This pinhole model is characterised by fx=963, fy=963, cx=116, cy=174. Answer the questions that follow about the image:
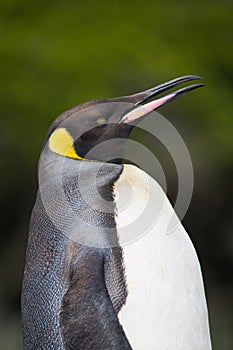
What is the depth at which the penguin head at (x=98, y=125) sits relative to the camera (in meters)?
1.57

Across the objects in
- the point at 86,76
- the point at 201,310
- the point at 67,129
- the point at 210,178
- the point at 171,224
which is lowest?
the point at 210,178

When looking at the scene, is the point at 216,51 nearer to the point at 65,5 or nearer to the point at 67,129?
the point at 65,5

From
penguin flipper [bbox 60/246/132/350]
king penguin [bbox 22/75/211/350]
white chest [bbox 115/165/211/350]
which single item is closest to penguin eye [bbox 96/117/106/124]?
king penguin [bbox 22/75/211/350]

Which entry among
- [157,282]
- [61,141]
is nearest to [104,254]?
[157,282]

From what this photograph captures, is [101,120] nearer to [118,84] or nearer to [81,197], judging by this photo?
[81,197]

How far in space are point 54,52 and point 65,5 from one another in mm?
422

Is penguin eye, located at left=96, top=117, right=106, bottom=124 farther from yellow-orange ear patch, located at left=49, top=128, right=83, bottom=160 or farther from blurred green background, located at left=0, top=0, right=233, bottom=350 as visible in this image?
blurred green background, located at left=0, top=0, right=233, bottom=350

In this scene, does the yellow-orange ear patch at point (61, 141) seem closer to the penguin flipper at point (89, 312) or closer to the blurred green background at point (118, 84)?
the penguin flipper at point (89, 312)

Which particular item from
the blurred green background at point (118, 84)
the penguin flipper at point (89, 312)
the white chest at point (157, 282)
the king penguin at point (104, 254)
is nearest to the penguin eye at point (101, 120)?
the king penguin at point (104, 254)

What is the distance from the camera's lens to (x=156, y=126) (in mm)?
1756

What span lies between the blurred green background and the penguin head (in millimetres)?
1769

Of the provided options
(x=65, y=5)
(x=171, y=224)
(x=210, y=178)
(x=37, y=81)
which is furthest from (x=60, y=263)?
(x=65, y=5)

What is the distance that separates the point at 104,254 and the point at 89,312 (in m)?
0.10

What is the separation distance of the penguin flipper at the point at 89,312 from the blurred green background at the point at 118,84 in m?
1.82
